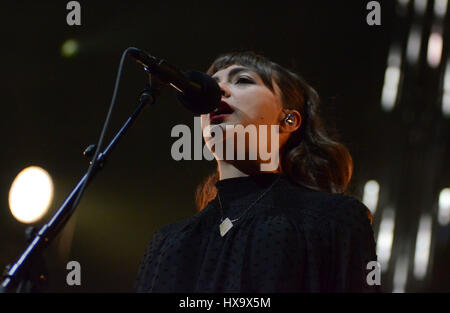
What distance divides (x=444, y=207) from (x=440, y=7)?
162cm

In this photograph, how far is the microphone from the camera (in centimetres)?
125

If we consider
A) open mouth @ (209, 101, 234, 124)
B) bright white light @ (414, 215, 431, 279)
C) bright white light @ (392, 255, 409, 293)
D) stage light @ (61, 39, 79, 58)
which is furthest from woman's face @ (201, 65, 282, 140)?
bright white light @ (392, 255, 409, 293)

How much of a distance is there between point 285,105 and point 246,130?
11.9 inches

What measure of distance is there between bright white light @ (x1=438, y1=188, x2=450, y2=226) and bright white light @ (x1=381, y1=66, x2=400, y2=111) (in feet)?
2.79

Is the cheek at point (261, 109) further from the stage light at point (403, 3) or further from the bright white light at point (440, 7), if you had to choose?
the bright white light at point (440, 7)

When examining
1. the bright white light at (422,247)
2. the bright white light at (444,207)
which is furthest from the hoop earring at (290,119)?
the bright white light at (422,247)

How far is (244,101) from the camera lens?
1.70m

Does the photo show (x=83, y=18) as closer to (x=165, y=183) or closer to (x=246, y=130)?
(x=165, y=183)

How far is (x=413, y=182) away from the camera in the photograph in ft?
12.4

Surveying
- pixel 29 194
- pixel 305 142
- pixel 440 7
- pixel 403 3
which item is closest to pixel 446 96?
pixel 440 7

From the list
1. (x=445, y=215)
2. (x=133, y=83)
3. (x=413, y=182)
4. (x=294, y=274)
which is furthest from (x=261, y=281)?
(x=445, y=215)

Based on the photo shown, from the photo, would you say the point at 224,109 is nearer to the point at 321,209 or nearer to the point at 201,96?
the point at 201,96

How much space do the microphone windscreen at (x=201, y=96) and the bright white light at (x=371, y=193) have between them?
8.69 feet

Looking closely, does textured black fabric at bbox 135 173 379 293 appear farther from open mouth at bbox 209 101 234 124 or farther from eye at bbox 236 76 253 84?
eye at bbox 236 76 253 84
